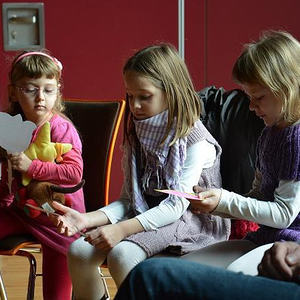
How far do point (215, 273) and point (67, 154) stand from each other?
0.94 meters

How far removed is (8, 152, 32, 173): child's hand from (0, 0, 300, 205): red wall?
68.2 inches

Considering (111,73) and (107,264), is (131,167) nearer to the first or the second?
(107,264)

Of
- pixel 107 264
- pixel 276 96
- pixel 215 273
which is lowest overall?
pixel 107 264

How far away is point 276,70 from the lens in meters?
1.69

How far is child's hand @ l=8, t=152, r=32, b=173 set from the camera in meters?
2.02

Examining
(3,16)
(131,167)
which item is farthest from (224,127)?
(3,16)

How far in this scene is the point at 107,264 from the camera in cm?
188

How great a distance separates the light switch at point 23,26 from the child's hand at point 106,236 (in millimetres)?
2081

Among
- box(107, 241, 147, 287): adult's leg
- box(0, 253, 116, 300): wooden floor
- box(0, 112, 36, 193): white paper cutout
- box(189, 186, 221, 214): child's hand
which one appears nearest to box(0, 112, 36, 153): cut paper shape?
box(0, 112, 36, 193): white paper cutout

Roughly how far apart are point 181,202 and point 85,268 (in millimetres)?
312

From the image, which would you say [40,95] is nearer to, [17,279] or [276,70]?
[276,70]

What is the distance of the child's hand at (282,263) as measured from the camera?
4.62 ft

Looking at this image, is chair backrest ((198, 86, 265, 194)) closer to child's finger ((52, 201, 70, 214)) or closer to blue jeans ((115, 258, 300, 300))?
child's finger ((52, 201, 70, 214))

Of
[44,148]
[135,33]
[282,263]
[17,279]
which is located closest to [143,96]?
[44,148]
